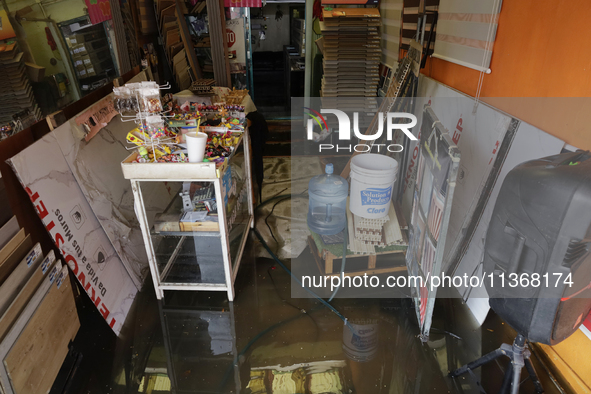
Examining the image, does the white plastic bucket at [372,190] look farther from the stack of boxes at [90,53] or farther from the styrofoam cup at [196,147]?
the stack of boxes at [90,53]

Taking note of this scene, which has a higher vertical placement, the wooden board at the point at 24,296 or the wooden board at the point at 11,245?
the wooden board at the point at 11,245

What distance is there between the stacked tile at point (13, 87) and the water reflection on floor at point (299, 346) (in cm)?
163

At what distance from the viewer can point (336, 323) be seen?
2.76 meters

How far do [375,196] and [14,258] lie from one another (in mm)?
2460

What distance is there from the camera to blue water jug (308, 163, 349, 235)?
3.70 m

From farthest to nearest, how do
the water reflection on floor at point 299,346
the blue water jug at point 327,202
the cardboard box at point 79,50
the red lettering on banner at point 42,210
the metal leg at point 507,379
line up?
the blue water jug at point 327,202
the cardboard box at point 79,50
the water reflection on floor at point 299,346
the red lettering on banner at point 42,210
the metal leg at point 507,379

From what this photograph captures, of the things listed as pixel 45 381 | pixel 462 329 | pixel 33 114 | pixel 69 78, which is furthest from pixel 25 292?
pixel 462 329

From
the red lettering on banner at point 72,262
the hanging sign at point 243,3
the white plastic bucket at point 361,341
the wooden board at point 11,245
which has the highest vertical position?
the hanging sign at point 243,3

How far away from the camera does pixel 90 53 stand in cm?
306

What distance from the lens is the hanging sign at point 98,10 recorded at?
3.08m

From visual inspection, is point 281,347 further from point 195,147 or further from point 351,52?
point 351,52

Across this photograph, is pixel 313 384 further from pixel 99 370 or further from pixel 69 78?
pixel 69 78

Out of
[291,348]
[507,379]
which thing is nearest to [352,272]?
[291,348]

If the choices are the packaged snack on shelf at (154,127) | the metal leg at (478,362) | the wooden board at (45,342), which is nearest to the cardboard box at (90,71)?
the packaged snack on shelf at (154,127)
